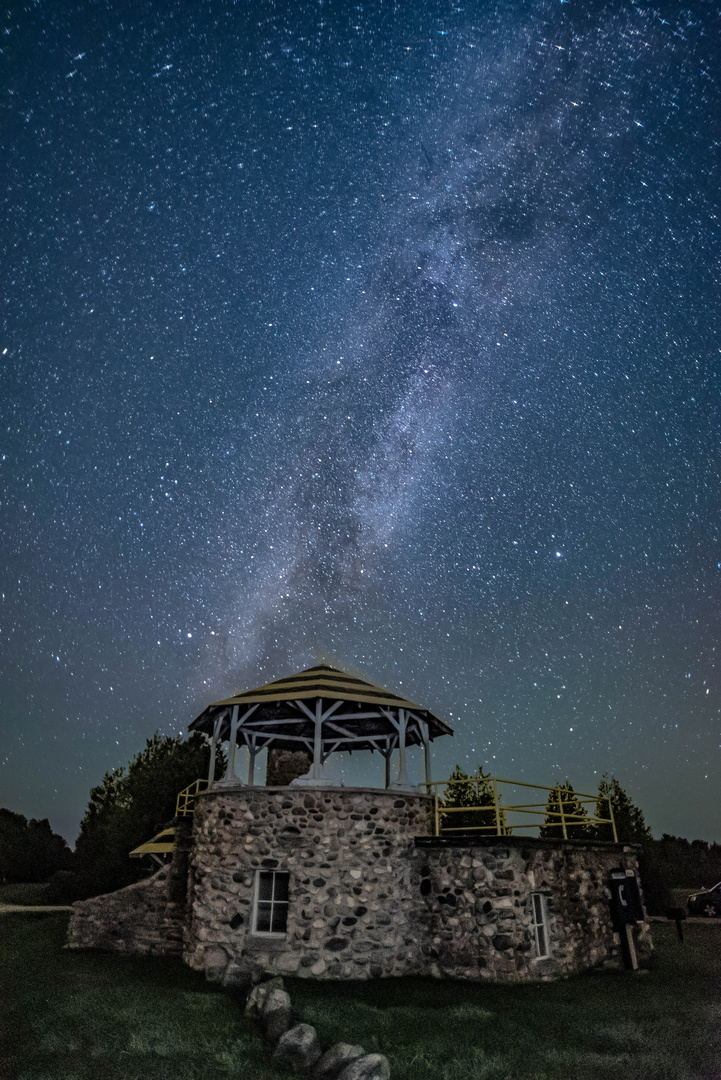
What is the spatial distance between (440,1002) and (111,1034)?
18.7 feet

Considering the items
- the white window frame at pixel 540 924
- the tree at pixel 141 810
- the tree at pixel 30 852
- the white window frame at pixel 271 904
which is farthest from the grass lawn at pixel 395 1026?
the tree at pixel 30 852

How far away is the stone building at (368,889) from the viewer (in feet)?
44.9

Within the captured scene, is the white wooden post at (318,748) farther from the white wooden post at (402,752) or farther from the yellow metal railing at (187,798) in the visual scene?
the yellow metal railing at (187,798)

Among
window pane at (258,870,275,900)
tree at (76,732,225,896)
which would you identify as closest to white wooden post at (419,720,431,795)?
window pane at (258,870,275,900)

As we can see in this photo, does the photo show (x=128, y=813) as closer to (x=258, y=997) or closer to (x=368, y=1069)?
(x=258, y=997)

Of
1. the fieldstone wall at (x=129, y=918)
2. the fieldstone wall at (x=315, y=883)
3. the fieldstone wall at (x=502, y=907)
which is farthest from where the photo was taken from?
the fieldstone wall at (x=129, y=918)

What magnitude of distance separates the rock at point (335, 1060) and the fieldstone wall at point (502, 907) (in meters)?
5.50

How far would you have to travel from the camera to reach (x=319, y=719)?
1566 cm

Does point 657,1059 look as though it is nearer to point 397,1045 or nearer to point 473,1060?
point 473,1060

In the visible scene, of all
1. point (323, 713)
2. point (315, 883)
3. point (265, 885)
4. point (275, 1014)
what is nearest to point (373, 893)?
point (315, 883)

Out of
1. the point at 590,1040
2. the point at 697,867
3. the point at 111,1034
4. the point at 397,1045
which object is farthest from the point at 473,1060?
the point at 697,867

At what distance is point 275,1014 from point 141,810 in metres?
24.3

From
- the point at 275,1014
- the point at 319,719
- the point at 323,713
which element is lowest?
the point at 275,1014

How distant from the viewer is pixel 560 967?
14.1 meters
